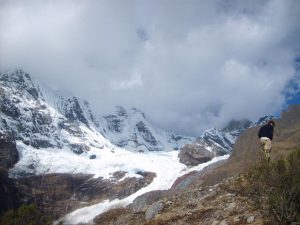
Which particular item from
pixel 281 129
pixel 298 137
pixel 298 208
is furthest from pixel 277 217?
pixel 281 129

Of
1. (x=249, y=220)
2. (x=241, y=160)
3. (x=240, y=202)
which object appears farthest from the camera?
(x=241, y=160)

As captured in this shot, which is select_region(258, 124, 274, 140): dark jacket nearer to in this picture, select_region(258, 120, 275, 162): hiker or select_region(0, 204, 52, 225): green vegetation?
select_region(258, 120, 275, 162): hiker

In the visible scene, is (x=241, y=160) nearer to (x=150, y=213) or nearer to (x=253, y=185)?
(x=150, y=213)

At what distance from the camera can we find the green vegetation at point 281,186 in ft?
82.0

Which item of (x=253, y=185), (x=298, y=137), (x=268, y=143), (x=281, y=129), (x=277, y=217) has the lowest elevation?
(x=277, y=217)

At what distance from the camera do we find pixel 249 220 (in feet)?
95.8

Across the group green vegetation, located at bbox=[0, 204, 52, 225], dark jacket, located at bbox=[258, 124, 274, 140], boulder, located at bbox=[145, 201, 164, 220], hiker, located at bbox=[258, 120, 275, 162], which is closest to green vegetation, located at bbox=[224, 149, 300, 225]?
hiker, located at bbox=[258, 120, 275, 162]

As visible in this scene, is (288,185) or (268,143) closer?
(288,185)

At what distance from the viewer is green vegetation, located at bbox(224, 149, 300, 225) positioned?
984 inches

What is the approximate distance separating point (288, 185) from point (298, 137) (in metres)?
111

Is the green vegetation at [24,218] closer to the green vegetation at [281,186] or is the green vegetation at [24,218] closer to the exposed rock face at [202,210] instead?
the exposed rock face at [202,210]

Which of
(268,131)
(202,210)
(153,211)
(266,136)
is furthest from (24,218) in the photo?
(268,131)

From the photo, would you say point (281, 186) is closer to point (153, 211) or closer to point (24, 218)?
point (153, 211)

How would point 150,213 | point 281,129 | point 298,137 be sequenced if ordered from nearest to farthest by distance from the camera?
point 150,213, point 298,137, point 281,129
